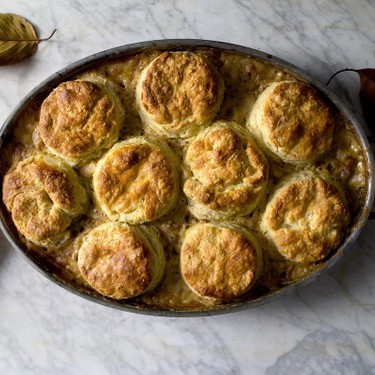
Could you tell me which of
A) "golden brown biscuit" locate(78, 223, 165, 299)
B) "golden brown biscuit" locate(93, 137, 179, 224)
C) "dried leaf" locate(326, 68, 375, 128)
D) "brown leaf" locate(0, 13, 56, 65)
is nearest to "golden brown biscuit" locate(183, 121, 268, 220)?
"golden brown biscuit" locate(93, 137, 179, 224)

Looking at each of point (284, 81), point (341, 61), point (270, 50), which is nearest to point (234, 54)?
point (284, 81)

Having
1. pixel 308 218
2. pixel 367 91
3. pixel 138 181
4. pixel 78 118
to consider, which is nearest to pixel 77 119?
pixel 78 118

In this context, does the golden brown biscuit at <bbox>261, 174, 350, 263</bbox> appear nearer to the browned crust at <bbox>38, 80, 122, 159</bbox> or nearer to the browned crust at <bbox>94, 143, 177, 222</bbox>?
the browned crust at <bbox>94, 143, 177, 222</bbox>

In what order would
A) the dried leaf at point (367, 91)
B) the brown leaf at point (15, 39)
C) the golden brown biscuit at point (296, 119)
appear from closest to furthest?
the golden brown biscuit at point (296, 119) → the dried leaf at point (367, 91) → the brown leaf at point (15, 39)

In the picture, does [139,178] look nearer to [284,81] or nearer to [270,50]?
[284,81]

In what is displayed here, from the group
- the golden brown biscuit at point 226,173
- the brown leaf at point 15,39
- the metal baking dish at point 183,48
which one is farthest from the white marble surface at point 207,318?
the golden brown biscuit at point 226,173

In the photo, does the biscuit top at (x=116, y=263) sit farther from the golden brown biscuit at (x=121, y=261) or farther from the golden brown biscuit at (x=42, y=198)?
the golden brown biscuit at (x=42, y=198)
